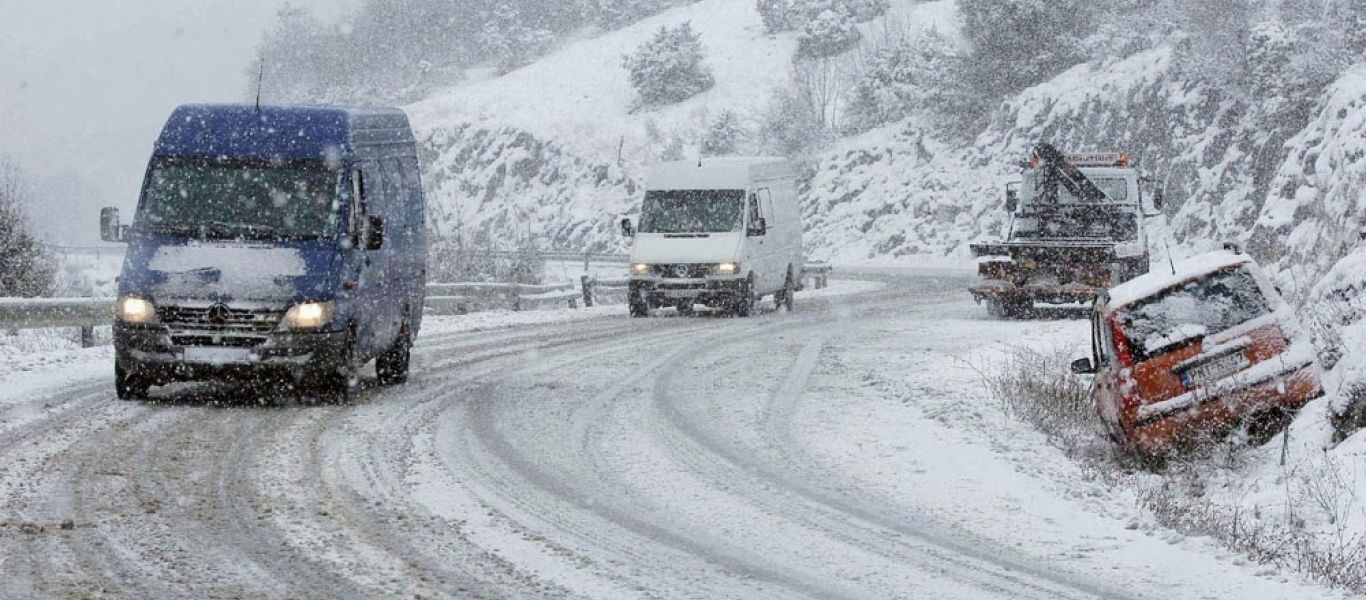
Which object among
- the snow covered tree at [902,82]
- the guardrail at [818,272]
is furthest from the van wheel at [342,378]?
the snow covered tree at [902,82]

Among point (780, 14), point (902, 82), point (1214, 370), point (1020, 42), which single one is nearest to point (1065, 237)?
point (1214, 370)

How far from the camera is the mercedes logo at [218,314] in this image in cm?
1247

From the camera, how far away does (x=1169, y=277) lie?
1131 centimetres

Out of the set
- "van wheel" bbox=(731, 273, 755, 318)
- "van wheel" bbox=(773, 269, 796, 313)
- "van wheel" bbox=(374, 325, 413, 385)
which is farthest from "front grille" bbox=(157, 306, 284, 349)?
"van wheel" bbox=(773, 269, 796, 313)

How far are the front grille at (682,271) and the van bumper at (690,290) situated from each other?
77 mm

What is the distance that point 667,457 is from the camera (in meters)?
10.6

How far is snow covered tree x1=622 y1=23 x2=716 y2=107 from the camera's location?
64.0 m

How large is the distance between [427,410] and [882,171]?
136 feet

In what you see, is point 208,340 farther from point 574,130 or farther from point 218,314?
point 574,130

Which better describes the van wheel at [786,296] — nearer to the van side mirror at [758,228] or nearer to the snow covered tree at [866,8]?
the van side mirror at [758,228]

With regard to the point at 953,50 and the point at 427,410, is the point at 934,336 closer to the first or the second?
the point at 427,410

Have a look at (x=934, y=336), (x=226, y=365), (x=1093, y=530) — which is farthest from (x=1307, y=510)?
(x=934, y=336)

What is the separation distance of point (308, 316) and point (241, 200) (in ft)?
4.60

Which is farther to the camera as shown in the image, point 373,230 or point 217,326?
point 373,230
